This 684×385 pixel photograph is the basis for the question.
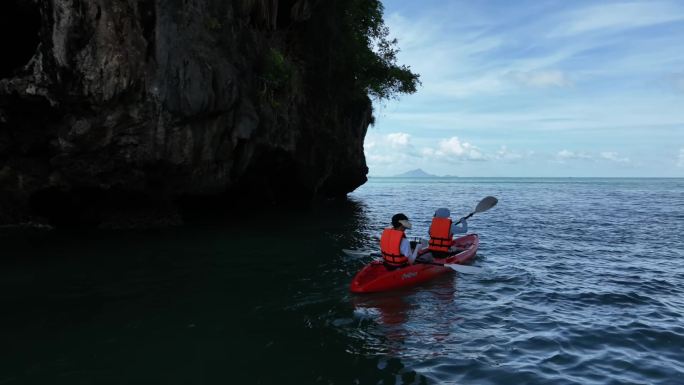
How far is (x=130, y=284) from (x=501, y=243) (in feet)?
44.6

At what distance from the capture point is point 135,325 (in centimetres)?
799

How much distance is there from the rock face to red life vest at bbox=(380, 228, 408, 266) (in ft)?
30.5

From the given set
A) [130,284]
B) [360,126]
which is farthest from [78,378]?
[360,126]

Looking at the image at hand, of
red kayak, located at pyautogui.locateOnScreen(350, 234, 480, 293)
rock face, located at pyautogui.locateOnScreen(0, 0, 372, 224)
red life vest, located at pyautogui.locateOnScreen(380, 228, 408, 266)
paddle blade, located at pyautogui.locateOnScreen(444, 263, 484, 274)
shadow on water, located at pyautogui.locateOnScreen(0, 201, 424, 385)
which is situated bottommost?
shadow on water, located at pyautogui.locateOnScreen(0, 201, 424, 385)

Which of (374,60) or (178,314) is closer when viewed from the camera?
(178,314)

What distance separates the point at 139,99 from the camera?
1552 cm

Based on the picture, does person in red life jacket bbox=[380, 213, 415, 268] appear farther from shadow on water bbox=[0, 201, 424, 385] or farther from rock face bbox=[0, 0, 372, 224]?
rock face bbox=[0, 0, 372, 224]

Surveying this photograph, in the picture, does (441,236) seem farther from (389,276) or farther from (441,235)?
(389,276)

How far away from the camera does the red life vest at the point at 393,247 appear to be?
35.4 feet

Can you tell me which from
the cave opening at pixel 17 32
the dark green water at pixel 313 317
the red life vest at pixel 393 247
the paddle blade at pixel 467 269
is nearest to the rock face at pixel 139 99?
the cave opening at pixel 17 32

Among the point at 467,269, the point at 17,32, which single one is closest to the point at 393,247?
the point at 467,269

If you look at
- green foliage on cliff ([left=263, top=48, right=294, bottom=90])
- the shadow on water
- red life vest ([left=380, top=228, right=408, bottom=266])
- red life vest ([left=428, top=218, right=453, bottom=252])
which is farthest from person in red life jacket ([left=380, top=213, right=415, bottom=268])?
green foliage on cliff ([left=263, top=48, right=294, bottom=90])

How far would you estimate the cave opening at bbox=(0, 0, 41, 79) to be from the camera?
1567 centimetres

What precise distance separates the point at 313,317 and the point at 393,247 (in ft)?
10.0
